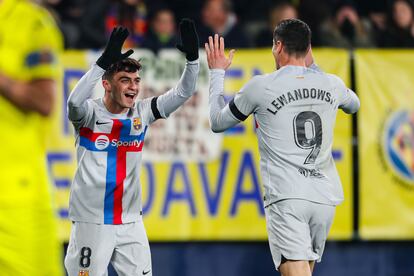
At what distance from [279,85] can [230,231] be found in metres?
3.43

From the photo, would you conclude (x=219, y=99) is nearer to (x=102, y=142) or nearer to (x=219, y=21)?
(x=102, y=142)

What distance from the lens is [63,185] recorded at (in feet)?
31.3

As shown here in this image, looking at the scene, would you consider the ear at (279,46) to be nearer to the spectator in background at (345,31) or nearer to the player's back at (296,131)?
the player's back at (296,131)

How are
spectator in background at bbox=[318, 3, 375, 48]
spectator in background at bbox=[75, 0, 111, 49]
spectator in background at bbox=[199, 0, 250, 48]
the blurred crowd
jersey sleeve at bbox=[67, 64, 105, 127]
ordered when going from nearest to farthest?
jersey sleeve at bbox=[67, 64, 105, 127] → spectator in background at bbox=[75, 0, 111, 49] → the blurred crowd → spectator in background at bbox=[199, 0, 250, 48] → spectator in background at bbox=[318, 3, 375, 48]

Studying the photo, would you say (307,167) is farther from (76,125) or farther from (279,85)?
(76,125)

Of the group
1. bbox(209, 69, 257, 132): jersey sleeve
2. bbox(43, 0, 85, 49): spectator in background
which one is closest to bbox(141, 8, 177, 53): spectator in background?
bbox(43, 0, 85, 49): spectator in background

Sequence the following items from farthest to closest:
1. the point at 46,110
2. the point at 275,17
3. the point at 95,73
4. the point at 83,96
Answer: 1. the point at 275,17
2. the point at 83,96
3. the point at 95,73
4. the point at 46,110

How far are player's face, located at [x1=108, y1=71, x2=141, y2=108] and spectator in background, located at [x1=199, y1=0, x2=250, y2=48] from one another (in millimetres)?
3754

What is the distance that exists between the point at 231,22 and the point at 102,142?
4.37 meters

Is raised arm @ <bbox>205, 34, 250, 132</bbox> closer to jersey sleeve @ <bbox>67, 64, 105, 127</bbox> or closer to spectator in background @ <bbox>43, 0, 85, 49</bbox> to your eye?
jersey sleeve @ <bbox>67, 64, 105, 127</bbox>

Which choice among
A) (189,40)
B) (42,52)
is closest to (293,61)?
(189,40)

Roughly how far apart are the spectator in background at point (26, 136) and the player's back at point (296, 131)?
2455 mm

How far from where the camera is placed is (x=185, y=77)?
6.93 m

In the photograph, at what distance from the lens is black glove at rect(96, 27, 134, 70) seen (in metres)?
6.00
